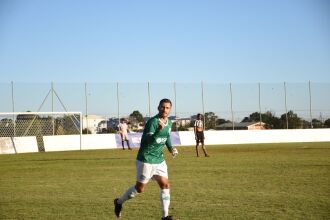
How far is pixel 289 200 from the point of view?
9.69 m

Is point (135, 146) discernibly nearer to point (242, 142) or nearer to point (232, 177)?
point (242, 142)

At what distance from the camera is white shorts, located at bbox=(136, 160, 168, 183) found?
322 inches

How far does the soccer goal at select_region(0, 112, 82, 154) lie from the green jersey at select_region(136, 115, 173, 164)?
29.2 m

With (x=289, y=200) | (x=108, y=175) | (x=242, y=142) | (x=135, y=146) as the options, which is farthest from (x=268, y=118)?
(x=289, y=200)

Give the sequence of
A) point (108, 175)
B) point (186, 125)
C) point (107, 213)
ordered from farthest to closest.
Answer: point (186, 125)
point (108, 175)
point (107, 213)

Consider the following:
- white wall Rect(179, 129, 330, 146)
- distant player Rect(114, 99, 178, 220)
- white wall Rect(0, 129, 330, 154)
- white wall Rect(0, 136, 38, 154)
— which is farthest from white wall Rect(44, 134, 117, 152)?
distant player Rect(114, 99, 178, 220)

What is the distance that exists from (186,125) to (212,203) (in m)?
39.2

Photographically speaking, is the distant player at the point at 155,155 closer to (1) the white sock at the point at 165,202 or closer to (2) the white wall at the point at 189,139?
(1) the white sock at the point at 165,202

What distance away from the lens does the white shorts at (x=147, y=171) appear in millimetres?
8172

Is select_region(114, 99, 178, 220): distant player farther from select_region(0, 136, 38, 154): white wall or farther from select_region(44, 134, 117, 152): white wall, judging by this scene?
select_region(44, 134, 117, 152): white wall

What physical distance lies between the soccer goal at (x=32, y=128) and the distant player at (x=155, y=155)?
1147 inches

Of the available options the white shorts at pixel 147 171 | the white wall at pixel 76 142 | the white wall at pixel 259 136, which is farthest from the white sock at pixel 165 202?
the white wall at pixel 259 136

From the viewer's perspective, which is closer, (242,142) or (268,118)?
(242,142)

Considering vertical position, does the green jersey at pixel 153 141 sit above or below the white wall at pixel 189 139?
above
